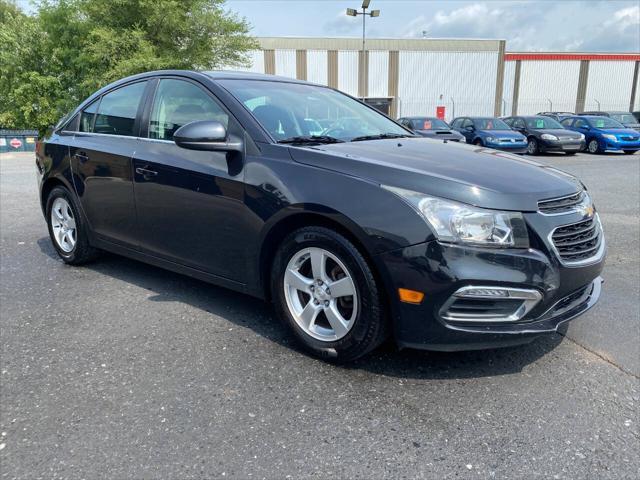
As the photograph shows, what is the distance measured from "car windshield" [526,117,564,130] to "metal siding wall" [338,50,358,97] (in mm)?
25556

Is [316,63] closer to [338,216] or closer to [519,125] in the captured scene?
[519,125]

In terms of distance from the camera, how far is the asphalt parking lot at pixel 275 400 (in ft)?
7.12

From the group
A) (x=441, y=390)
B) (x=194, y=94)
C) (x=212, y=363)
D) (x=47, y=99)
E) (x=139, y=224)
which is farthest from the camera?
(x=47, y=99)

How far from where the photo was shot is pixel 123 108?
4219 millimetres

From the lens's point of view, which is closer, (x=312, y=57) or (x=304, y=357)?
(x=304, y=357)

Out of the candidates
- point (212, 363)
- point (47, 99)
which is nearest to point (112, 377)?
point (212, 363)

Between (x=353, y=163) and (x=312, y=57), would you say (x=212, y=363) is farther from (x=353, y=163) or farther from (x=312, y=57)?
(x=312, y=57)

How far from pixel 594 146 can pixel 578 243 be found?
19.5m

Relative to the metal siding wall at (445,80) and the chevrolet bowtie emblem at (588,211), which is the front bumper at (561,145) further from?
the metal siding wall at (445,80)

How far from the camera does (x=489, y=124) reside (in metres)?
19.3

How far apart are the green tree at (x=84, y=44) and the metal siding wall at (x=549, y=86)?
29319 mm

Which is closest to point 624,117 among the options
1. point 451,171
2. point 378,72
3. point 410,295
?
point 378,72

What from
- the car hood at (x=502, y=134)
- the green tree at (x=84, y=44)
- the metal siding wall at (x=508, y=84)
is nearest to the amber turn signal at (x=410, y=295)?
the car hood at (x=502, y=134)

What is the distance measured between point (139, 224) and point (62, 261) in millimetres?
1641
